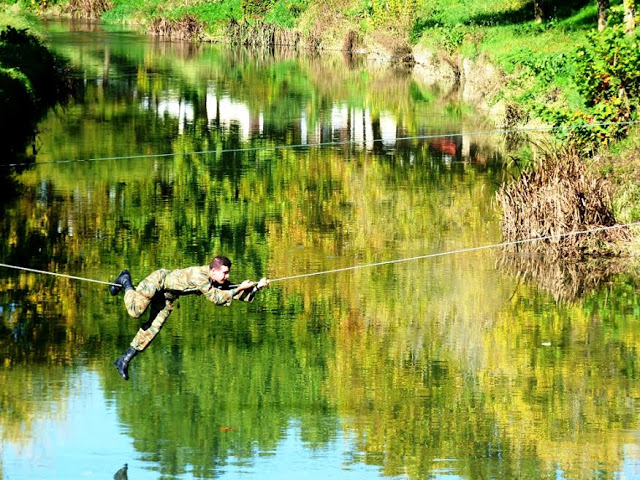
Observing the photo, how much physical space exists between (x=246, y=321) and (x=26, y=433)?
486cm

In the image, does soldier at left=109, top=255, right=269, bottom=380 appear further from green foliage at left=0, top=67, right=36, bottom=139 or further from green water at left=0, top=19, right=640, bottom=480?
green foliage at left=0, top=67, right=36, bottom=139

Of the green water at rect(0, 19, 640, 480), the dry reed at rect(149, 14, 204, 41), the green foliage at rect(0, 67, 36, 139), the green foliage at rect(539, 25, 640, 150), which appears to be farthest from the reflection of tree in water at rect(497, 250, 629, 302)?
the dry reed at rect(149, 14, 204, 41)

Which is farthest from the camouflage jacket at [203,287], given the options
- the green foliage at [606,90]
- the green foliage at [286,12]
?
the green foliage at [286,12]

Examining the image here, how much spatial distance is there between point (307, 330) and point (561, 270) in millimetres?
5245

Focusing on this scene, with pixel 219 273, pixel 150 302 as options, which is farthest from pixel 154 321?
pixel 219 273

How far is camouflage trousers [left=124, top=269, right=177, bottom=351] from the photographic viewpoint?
1313 centimetres

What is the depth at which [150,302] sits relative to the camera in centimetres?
1330

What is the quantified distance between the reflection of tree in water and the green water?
0.05 meters

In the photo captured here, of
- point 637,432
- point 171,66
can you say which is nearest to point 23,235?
point 637,432

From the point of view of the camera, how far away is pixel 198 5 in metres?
74.9

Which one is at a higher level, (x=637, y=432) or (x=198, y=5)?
(x=198, y=5)

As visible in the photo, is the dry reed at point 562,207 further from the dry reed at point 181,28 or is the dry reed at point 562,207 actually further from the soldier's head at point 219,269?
the dry reed at point 181,28

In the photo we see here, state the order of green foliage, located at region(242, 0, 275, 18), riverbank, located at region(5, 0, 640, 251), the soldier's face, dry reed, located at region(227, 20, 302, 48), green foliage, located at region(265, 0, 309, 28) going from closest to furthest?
the soldier's face, riverbank, located at region(5, 0, 640, 251), dry reed, located at region(227, 20, 302, 48), green foliage, located at region(265, 0, 309, 28), green foliage, located at region(242, 0, 275, 18)

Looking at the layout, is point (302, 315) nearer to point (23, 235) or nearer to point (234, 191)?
point (23, 235)
